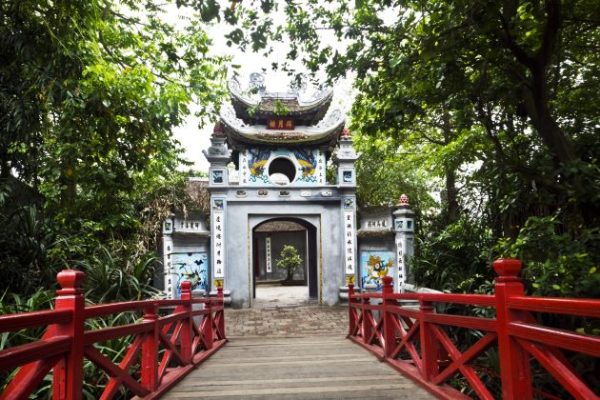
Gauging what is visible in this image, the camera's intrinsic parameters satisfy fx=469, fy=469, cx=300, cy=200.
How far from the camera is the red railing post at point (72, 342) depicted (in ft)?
7.07

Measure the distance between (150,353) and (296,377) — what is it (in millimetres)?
1222

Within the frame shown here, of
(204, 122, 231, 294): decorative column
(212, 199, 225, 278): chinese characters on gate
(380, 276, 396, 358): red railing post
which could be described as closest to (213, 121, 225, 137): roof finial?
(204, 122, 231, 294): decorative column

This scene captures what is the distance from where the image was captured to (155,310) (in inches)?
142

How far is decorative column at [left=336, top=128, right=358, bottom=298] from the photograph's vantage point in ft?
36.9

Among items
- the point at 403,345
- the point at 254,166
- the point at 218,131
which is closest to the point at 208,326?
the point at 403,345

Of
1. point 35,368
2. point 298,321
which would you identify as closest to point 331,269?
point 298,321

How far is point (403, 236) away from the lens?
10883 millimetres

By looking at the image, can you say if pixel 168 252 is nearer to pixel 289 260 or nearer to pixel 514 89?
pixel 514 89

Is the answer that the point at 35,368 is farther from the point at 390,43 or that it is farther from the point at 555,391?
the point at 555,391

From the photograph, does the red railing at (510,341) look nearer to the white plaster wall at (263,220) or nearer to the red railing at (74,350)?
the red railing at (74,350)

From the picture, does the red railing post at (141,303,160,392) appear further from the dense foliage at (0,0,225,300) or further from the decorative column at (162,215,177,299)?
the decorative column at (162,215,177,299)

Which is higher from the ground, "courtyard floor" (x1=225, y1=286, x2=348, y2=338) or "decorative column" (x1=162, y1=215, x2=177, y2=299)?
"decorative column" (x1=162, y1=215, x2=177, y2=299)

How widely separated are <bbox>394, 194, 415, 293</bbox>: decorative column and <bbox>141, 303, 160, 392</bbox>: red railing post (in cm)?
801

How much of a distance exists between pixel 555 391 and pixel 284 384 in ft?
7.51
